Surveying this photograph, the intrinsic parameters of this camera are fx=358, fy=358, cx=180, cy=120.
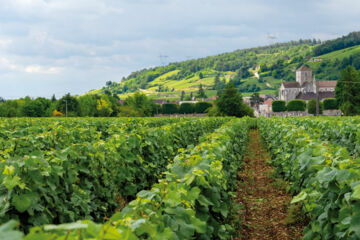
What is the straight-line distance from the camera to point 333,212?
4.25 m

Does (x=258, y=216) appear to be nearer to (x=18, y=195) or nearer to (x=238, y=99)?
(x=18, y=195)

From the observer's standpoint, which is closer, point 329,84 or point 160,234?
point 160,234

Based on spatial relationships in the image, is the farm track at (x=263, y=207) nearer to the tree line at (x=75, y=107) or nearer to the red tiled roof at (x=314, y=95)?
the tree line at (x=75, y=107)

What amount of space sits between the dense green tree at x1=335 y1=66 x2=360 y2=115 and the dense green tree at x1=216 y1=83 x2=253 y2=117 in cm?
1980

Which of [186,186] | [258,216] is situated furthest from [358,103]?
[186,186]

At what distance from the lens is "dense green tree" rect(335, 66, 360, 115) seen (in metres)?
71.1

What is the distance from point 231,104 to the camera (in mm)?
75188

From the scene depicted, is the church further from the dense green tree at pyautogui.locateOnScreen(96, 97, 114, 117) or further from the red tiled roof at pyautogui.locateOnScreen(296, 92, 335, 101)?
the dense green tree at pyautogui.locateOnScreen(96, 97, 114, 117)

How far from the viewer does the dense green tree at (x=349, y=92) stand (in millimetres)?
71088

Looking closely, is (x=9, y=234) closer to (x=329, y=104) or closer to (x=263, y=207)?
(x=263, y=207)

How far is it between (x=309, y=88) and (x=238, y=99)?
107 metres

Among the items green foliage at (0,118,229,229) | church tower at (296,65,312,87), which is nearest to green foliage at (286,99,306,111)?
church tower at (296,65,312,87)

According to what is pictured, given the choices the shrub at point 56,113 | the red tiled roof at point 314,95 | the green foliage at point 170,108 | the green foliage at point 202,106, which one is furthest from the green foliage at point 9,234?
the red tiled roof at point 314,95

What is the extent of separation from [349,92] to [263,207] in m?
72.1
